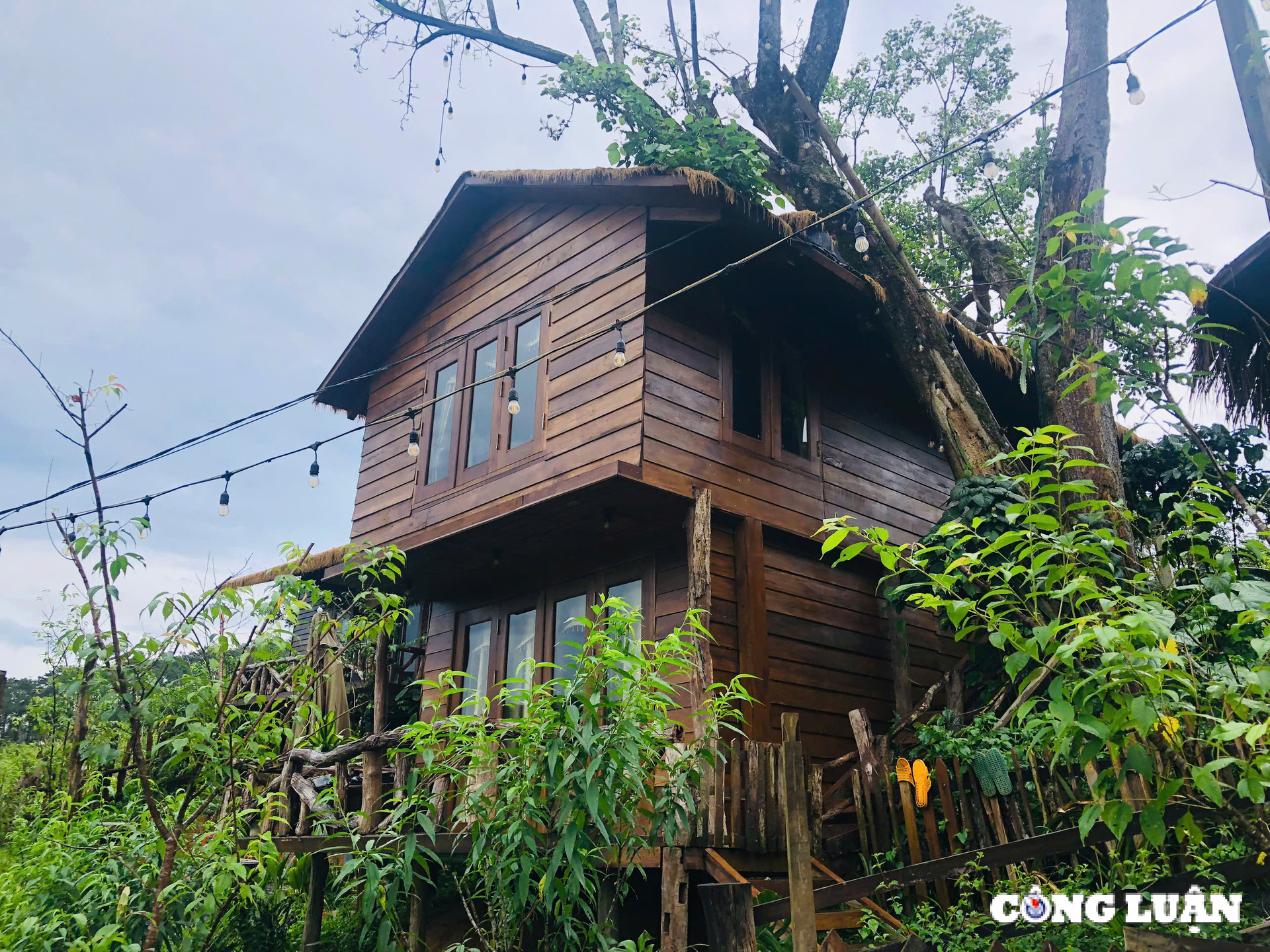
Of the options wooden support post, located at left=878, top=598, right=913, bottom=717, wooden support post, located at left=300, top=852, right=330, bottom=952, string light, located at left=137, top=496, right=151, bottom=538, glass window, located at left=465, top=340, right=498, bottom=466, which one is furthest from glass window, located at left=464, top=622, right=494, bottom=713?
string light, located at left=137, top=496, right=151, bottom=538

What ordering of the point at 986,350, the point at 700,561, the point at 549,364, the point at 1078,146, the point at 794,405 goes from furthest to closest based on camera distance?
the point at 986,350, the point at 794,405, the point at 549,364, the point at 1078,146, the point at 700,561

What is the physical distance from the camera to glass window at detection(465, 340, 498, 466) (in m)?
9.45

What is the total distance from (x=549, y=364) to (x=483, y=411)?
115cm

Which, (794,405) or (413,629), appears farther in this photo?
(413,629)

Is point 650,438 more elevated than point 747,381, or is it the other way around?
point 747,381

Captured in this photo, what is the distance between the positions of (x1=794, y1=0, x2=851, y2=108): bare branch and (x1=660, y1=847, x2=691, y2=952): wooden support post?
27.1ft

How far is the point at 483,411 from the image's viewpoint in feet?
31.6

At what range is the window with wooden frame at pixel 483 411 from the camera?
8953 mm

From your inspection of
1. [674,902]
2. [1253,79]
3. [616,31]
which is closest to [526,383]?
[674,902]

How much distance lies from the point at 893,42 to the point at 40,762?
19.5 meters

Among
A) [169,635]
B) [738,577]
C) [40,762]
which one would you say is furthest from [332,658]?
[40,762]

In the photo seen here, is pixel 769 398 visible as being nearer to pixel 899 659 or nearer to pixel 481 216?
pixel 899 659

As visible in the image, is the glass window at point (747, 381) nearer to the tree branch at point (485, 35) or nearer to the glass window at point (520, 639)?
the glass window at point (520, 639)

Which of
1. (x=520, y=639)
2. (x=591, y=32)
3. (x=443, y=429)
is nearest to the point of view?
(x=520, y=639)
